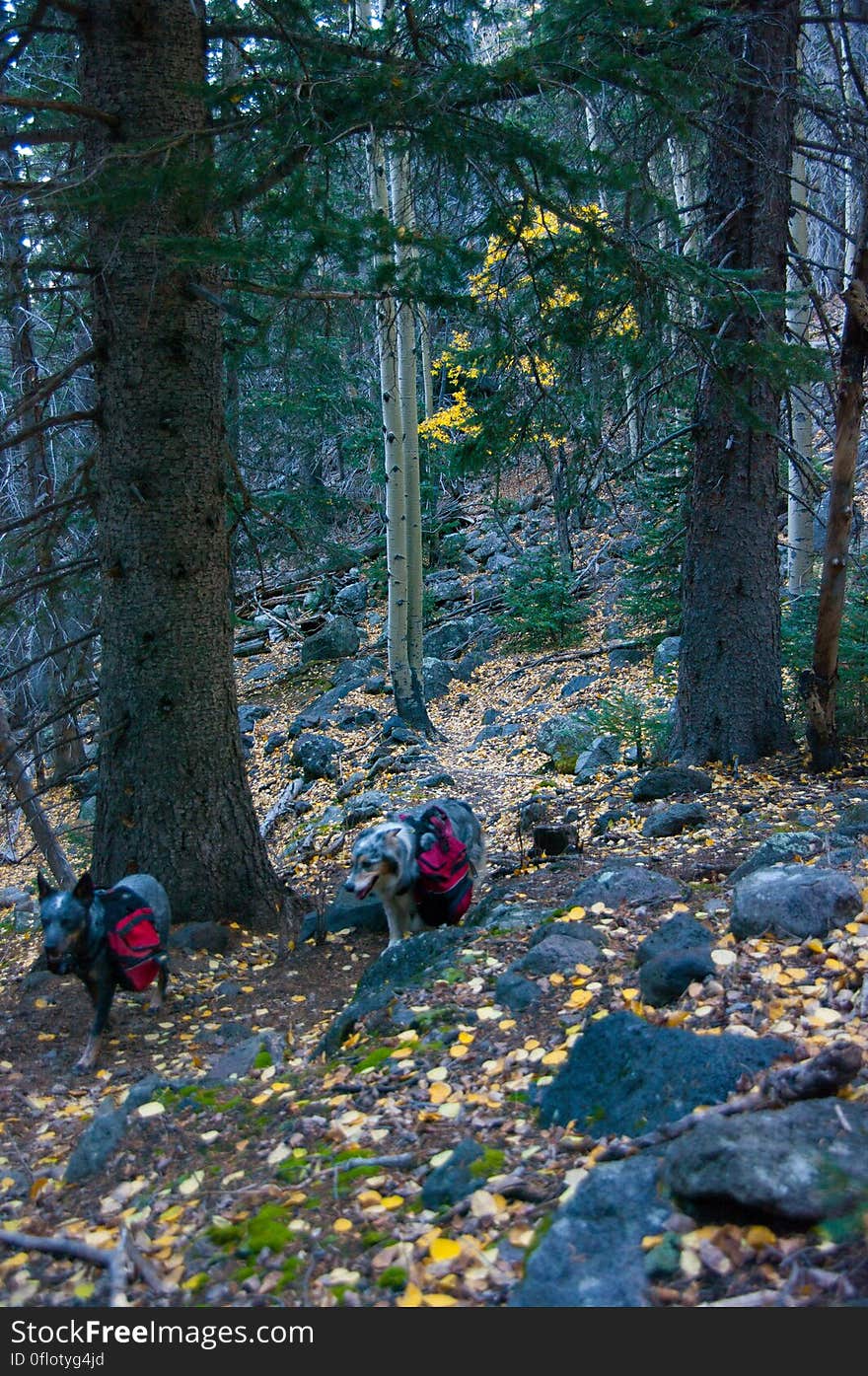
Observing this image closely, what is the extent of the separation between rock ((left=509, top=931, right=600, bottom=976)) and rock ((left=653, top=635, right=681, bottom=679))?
9.60m

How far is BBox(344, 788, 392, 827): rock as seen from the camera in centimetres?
1034

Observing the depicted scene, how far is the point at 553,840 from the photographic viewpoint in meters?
7.38

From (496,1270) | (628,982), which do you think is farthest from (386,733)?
(496,1270)

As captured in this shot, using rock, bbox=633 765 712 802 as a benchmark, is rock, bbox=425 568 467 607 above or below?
above

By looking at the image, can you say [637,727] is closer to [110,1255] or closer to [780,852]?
[780,852]

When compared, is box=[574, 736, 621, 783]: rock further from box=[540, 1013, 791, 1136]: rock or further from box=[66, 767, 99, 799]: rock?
box=[540, 1013, 791, 1136]: rock

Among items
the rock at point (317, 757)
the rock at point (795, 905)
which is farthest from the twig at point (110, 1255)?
the rock at point (317, 757)

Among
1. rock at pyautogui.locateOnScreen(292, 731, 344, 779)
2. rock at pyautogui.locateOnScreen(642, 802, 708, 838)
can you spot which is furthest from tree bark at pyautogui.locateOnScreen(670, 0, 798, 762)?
rock at pyautogui.locateOnScreen(292, 731, 344, 779)

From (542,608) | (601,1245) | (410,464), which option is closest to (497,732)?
(410,464)

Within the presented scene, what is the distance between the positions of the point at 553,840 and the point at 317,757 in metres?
6.74

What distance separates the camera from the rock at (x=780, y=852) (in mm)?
5438

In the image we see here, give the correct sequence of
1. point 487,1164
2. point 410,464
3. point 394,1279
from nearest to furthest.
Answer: point 394,1279, point 487,1164, point 410,464

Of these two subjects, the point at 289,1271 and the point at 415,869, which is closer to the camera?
the point at 289,1271

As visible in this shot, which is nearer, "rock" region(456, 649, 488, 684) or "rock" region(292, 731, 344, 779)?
"rock" region(292, 731, 344, 779)
